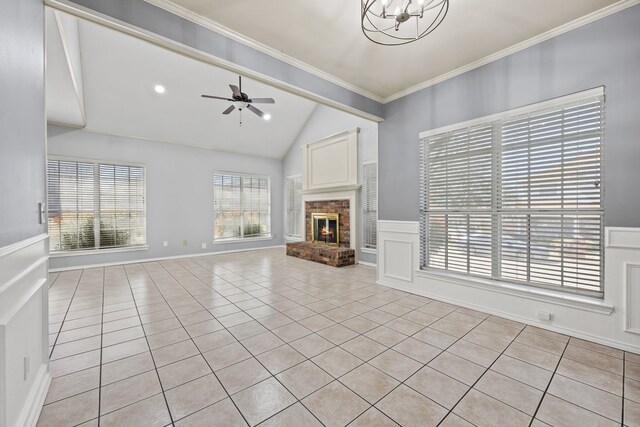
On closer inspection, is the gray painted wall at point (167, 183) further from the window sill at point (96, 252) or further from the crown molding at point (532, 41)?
the crown molding at point (532, 41)

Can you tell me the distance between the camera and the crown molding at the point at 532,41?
235cm

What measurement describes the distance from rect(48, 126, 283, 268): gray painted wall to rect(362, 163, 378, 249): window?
377cm

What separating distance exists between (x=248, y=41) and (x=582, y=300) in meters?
4.08

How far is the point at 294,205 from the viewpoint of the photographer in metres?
8.42

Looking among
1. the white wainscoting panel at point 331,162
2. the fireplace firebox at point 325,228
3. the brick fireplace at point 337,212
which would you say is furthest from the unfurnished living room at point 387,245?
the white wainscoting panel at point 331,162

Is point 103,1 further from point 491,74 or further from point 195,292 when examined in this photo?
point 491,74

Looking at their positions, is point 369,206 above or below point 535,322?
above

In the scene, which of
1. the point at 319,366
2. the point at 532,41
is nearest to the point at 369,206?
the point at 532,41

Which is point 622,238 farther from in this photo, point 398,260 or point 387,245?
point 387,245

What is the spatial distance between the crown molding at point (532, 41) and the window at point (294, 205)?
487 centimetres

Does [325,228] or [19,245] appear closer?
[19,245]

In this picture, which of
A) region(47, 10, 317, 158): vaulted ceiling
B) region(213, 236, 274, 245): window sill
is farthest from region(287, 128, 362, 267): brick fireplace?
region(213, 236, 274, 245): window sill

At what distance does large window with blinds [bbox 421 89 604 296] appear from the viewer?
2.52 metres

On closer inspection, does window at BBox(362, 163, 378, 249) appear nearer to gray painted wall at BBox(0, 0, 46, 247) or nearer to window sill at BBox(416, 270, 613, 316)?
window sill at BBox(416, 270, 613, 316)
